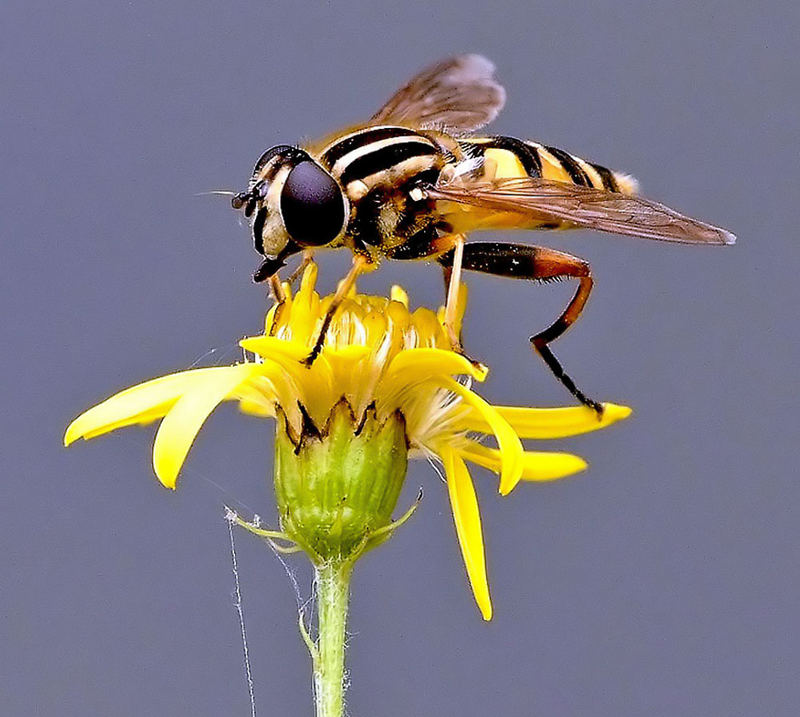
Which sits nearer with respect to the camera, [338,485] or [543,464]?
[338,485]

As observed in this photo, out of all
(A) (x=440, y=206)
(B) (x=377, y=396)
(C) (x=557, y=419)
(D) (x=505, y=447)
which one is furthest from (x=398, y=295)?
(D) (x=505, y=447)

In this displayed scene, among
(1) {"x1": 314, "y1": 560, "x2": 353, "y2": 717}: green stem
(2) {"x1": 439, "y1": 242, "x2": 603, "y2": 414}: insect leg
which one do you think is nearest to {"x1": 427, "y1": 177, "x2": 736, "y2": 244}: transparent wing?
(2) {"x1": 439, "y1": 242, "x2": 603, "y2": 414}: insect leg

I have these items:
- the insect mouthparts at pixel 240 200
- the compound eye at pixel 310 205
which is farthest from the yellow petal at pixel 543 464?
the insect mouthparts at pixel 240 200

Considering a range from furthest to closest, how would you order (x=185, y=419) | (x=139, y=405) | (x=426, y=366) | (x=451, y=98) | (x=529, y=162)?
(x=451, y=98) < (x=529, y=162) < (x=426, y=366) < (x=139, y=405) < (x=185, y=419)

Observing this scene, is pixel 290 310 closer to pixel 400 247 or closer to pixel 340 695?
pixel 400 247

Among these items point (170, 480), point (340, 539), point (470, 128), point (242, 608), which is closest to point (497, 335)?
point (470, 128)

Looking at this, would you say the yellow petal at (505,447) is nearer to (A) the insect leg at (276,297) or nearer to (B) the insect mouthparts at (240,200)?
(A) the insect leg at (276,297)

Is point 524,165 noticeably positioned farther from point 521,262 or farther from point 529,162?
point 521,262
